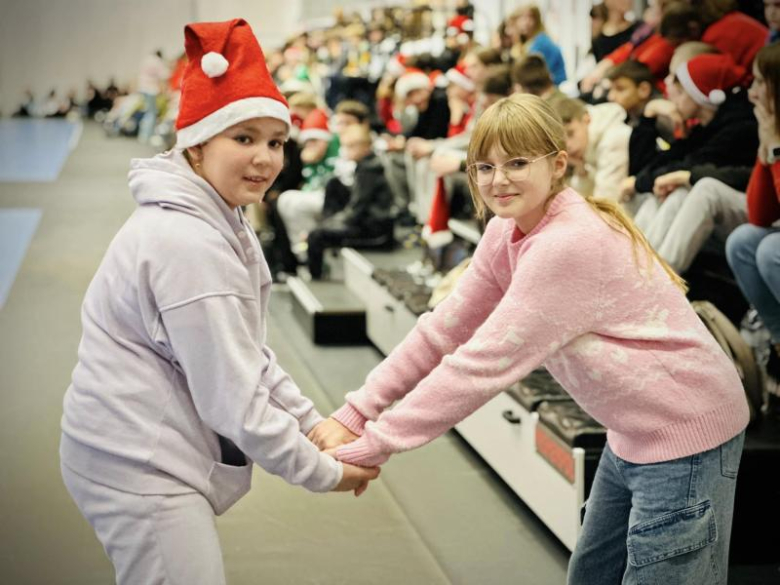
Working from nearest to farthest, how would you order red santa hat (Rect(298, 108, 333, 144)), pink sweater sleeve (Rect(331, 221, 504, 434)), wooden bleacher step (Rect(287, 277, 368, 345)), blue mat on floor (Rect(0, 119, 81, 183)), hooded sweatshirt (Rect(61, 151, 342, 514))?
hooded sweatshirt (Rect(61, 151, 342, 514)) < pink sweater sleeve (Rect(331, 221, 504, 434)) < wooden bleacher step (Rect(287, 277, 368, 345)) < red santa hat (Rect(298, 108, 333, 144)) < blue mat on floor (Rect(0, 119, 81, 183))

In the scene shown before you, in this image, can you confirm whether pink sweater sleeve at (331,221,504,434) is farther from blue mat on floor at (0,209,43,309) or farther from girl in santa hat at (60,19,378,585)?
blue mat on floor at (0,209,43,309)

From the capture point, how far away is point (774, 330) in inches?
159

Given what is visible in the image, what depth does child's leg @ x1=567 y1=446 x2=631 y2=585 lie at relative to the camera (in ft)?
7.59

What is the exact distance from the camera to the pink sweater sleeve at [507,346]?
209cm

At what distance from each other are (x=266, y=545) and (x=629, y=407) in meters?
1.90

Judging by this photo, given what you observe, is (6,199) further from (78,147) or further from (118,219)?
(78,147)

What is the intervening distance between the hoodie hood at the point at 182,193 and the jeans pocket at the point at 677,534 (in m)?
0.91

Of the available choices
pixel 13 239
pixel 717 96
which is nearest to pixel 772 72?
pixel 717 96

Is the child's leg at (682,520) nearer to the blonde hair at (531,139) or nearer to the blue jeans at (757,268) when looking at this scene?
the blonde hair at (531,139)

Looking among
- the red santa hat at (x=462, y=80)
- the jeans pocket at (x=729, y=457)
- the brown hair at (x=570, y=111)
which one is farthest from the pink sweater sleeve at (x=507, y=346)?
the red santa hat at (x=462, y=80)

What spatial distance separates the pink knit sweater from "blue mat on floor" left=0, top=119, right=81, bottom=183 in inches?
533

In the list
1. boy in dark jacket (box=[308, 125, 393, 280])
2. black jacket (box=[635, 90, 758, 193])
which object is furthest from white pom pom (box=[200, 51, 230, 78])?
boy in dark jacket (box=[308, 125, 393, 280])

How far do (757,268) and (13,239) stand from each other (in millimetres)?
7918

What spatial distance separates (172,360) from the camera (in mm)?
2029
